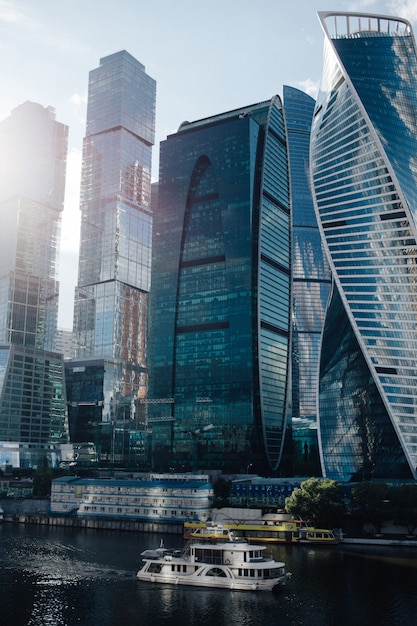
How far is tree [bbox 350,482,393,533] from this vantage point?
138125 millimetres

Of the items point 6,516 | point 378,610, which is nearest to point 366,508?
point 378,610

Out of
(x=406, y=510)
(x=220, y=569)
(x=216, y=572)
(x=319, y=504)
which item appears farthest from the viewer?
(x=319, y=504)

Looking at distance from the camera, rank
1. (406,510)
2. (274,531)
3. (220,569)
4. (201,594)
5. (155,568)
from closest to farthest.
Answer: (201,594)
(220,569)
(155,568)
(406,510)
(274,531)

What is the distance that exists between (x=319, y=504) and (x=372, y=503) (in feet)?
36.1

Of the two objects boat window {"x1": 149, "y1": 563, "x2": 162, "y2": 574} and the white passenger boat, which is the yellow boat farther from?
boat window {"x1": 149, "y1": 563, "x2": 162, "y2": 574}

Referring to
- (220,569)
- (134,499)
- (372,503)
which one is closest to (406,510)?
(372,503)

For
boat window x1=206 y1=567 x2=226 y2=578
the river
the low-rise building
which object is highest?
the low-rise building

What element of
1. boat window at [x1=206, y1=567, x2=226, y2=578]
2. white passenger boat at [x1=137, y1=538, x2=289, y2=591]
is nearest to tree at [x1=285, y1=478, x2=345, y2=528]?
white passenger boat at [x1=137, y1=538, x2=289, y2=591]

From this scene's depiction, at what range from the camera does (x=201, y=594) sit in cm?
9312

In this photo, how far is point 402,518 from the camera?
445 feet

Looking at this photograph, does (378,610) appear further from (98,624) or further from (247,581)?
(98,624)

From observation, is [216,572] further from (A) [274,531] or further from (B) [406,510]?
(B) [406,510]

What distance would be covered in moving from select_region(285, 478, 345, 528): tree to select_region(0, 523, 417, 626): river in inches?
495

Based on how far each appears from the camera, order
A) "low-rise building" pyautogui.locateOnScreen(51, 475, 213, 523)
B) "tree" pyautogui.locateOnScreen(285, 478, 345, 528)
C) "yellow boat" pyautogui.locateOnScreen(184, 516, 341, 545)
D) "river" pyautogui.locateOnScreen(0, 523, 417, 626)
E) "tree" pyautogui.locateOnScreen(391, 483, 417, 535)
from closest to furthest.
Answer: "river" pyautogui.locateOnScreen(0, 523, 417, 626) → "yellow boat" pyautogui.locateOnScreen(184, 516, 341, 545) → "tree" pyautogui.locateOnScreen(391, 483, 417, 535) → "tree" pyautogui.locateOnScreen(285, 478, 345, 528) → "low-rise building" pyautogui.locateOnScreen(51, 475, 213, 523)
